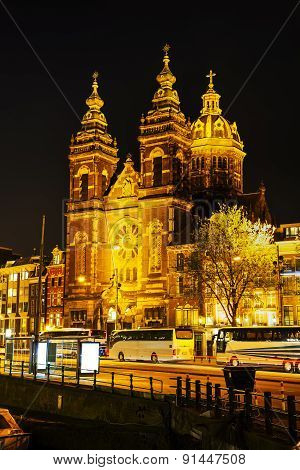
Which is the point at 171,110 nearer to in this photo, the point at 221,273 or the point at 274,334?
the point at 221,273

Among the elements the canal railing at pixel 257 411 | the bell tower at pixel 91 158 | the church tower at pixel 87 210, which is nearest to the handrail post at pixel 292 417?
the canal railing at pixel 257 411

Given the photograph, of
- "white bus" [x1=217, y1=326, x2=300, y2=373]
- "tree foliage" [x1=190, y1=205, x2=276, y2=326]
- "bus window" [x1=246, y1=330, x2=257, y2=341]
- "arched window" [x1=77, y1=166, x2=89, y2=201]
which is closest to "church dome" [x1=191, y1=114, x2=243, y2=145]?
"arched window" [x1=77, y1=166, x2=89, y2=201]

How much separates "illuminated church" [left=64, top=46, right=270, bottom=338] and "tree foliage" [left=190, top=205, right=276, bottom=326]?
45.2ft

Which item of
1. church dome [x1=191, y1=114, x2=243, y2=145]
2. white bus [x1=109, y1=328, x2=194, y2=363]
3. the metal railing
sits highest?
church dome [x1=191, y1=114, x2=243, y2=145]

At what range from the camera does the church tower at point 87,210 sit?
284 ft

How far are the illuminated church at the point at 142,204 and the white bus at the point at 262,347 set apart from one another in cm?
2498

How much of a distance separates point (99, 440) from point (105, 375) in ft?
44.2

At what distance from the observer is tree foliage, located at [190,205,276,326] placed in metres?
61.6

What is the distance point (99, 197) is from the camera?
89.0m

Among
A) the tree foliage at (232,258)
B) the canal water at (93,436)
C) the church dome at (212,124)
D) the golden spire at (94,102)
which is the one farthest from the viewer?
the church dome at (212,124)

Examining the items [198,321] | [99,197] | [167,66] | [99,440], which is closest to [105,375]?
[99,440]

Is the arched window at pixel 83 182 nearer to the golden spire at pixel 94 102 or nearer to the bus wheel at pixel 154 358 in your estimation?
the golden spire at pixel 94 102

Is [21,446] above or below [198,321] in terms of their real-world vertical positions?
below

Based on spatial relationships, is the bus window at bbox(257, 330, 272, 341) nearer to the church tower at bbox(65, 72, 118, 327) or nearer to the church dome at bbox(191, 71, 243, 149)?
the church tower at bbox(65, 72, 118, 327)
